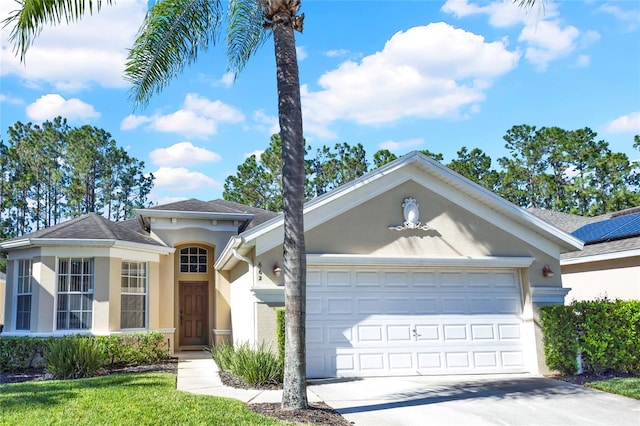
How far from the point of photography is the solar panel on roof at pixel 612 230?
1620 cm

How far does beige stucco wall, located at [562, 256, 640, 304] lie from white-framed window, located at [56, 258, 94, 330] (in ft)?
46.3

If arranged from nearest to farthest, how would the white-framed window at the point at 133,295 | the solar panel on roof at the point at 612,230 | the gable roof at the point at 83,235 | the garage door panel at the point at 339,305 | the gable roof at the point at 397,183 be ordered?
the gable roof at the point at 397,183, the garage door panel at the point at 339,305, the gable roof at the point at 83,235, the white-framed window at the point at 133,295, the solar panel on roof at the point at 612,230

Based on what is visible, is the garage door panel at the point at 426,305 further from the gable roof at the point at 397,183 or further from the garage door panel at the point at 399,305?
the gable roof at the point at 397,183

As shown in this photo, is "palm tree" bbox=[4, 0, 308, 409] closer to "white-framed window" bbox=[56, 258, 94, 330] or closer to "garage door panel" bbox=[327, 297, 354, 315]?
"garage door panel" bbox=[327, 297, 354, 315]

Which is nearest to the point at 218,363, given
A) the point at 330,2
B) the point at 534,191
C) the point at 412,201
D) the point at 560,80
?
the point at 412,201

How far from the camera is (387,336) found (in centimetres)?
1167

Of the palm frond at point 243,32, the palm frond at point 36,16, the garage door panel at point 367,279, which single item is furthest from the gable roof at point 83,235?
the garage door panel at point 367,279

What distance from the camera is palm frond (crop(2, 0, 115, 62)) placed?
8454mm

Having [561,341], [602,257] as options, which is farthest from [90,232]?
[602,257]

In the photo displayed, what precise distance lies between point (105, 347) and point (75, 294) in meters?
2.03

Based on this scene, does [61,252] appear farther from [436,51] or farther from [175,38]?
Result: [436,51]

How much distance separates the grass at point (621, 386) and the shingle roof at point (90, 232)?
12.4m

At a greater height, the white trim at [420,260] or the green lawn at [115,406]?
the white trim at [420,260]

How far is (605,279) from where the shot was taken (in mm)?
16438
